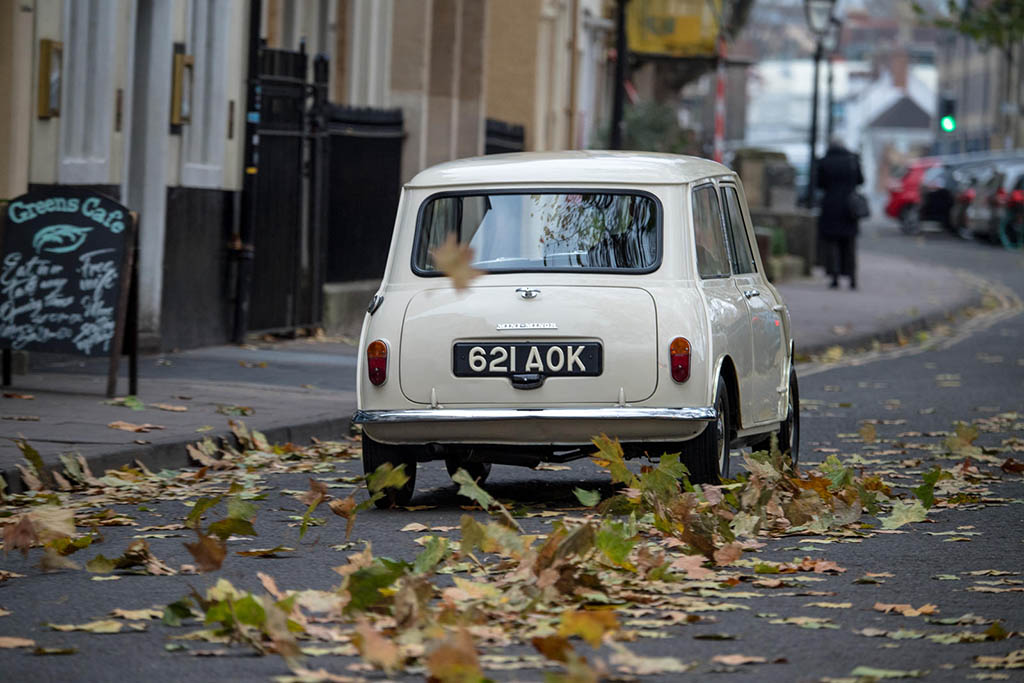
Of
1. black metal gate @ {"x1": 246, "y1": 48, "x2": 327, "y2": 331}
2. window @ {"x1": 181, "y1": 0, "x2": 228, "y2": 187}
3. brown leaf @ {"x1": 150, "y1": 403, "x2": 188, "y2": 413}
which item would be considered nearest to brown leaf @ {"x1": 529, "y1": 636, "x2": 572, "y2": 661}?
brown leaf @ {"x1": 150, "y1": 403, "x2": 188, "y2": 413}

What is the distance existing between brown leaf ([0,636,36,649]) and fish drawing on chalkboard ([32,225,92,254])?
6.46 m

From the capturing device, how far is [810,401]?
14812 millimetres

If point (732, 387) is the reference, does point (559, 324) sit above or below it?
above

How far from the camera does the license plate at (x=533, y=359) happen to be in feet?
28.4

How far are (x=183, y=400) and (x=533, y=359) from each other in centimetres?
423

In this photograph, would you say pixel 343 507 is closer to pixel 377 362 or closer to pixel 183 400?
pixel 377 362

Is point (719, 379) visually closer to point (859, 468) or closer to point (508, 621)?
point (859, 468)

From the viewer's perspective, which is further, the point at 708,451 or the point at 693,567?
the point at 708,451

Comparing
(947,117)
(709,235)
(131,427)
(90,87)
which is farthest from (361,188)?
(947,117)

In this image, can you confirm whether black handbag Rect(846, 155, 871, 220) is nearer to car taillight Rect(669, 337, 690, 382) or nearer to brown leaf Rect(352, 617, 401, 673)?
car taillight Rect(669, 337, 690, 382)

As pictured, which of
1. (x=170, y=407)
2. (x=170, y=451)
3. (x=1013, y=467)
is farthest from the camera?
(x=170, y=407)

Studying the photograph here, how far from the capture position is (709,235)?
952 cm

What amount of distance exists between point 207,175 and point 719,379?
8.47 m

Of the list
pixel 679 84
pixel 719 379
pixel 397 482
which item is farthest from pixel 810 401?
pixel 679 84
